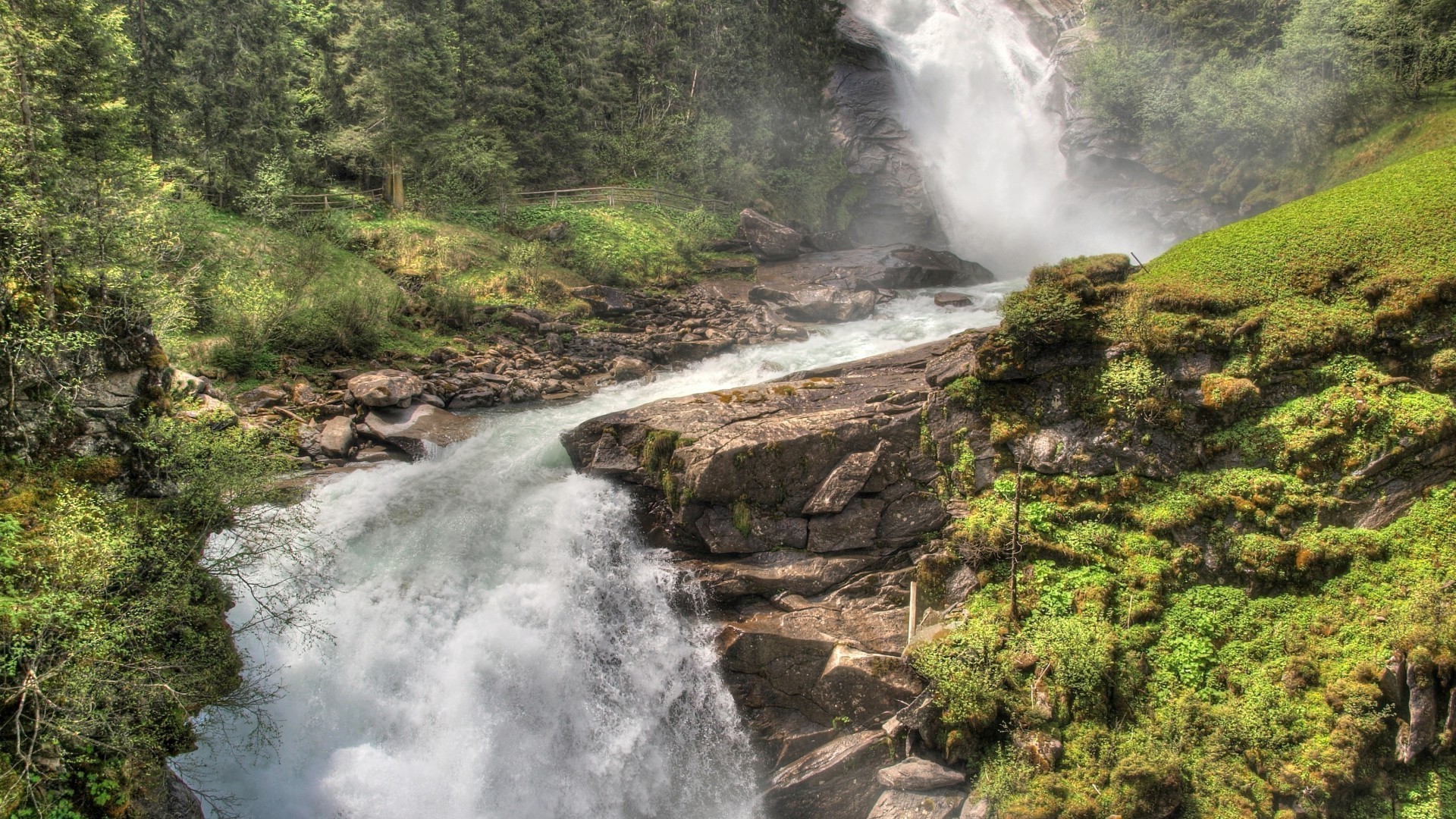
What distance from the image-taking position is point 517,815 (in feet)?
41.6

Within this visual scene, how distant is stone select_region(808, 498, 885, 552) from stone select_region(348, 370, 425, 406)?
12.6m

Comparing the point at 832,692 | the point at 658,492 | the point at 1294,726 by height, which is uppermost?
the point at 658,492

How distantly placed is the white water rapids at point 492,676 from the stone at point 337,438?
1.77m

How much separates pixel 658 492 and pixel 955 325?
1591 centimetres

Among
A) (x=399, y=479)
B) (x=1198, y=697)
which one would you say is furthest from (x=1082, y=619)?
(x=399, y=479)

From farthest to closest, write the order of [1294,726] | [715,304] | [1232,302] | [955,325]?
[715,304] < [955,325] < [1232,302] < [1294,726]

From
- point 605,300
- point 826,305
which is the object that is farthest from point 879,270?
point 605,300

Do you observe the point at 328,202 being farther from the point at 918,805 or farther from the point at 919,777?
the point at 918,805

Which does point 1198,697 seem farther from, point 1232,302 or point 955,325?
point 955,325

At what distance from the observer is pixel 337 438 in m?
18.7

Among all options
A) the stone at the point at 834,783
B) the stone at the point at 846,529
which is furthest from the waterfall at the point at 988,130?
the stone at the point at 834,783

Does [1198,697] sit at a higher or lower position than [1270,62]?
lower

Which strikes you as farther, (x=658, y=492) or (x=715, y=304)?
(x=715, y=304)

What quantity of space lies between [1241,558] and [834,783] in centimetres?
862
